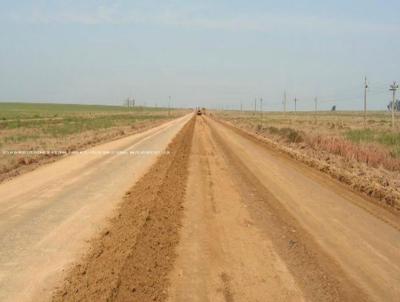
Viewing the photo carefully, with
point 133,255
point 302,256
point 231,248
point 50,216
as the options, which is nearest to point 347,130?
point 50,216

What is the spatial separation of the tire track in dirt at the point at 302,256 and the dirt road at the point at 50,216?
297 centimetres

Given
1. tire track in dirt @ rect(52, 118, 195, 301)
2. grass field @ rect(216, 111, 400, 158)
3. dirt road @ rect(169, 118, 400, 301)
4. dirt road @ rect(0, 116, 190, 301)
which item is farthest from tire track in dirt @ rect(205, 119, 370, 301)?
grass field @ rect(216, 111, 400, 158)

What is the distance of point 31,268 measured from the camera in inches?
264

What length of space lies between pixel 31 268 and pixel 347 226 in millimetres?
5501

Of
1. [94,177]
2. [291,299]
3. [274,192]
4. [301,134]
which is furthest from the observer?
[301,134]

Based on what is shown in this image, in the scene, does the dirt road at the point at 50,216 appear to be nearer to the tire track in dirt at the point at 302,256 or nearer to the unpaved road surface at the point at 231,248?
the unpaved road surface at the point at 231,248

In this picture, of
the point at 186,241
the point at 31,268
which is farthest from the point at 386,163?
the point at 31,268

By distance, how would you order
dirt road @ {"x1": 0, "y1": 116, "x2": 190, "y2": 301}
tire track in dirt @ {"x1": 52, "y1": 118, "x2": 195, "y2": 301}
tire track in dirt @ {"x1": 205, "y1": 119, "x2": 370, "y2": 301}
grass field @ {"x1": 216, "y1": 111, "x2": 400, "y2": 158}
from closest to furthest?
1. tire track in dirt @ {"x1": 52, "y1": 118, "x2": 195, "y2": 301}
2. tire track in dirt @ {"x1": 205, "y1": 119, "x2": 370, "y2": 301}
3. dirt road @ {"x1": 0, "y1": 116, "x2": 190, "y2": 301}
4. grass field @ {"x1": 216, "y1": 111, "x2": 400, "y2": 158}

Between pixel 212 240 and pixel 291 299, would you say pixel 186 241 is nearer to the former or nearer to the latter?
pixel 212 240

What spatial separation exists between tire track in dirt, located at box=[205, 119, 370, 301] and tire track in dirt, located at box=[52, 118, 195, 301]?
1.60m

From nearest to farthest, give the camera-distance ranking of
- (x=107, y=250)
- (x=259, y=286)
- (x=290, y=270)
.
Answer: (x=259, y=286)
(x=290, y=270)
(x=107, y=250)

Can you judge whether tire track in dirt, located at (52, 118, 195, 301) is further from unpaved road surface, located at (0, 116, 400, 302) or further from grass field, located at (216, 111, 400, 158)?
grass field, located at (216, 111, 400, 158)

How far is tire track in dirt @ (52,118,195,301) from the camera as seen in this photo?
18.9 feet

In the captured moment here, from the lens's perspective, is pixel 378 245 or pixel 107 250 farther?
pixel 378 245
